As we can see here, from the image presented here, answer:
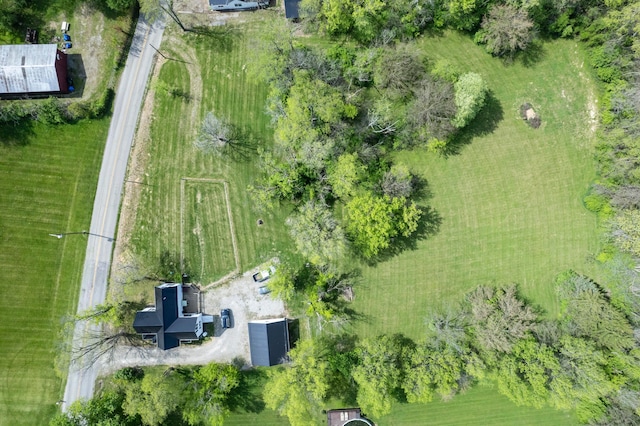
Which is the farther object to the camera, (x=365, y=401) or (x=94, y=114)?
(x=94, y=114)

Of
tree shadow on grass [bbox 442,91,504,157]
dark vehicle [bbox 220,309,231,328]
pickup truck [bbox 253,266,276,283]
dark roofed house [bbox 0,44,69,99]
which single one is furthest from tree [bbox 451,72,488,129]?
dark roofed house [bbox 0,44,69,99]

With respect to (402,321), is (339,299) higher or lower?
higher

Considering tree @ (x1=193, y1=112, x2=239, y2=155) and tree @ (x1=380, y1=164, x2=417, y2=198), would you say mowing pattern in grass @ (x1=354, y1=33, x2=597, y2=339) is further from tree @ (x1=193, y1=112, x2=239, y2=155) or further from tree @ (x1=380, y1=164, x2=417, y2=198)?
tree @ (x1=193, y1=112, x2=239, y2=155)

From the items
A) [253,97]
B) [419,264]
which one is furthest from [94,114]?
[419,264]

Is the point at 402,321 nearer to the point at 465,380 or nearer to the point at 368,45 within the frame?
the point at 465,380

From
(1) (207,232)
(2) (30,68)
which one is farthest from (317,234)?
(2) (30,68)

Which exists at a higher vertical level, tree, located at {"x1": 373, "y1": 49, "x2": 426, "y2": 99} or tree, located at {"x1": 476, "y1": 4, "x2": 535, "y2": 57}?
tree, located at {"x1": 476, "y1": 4, "x2": 535, "y2": 57}
